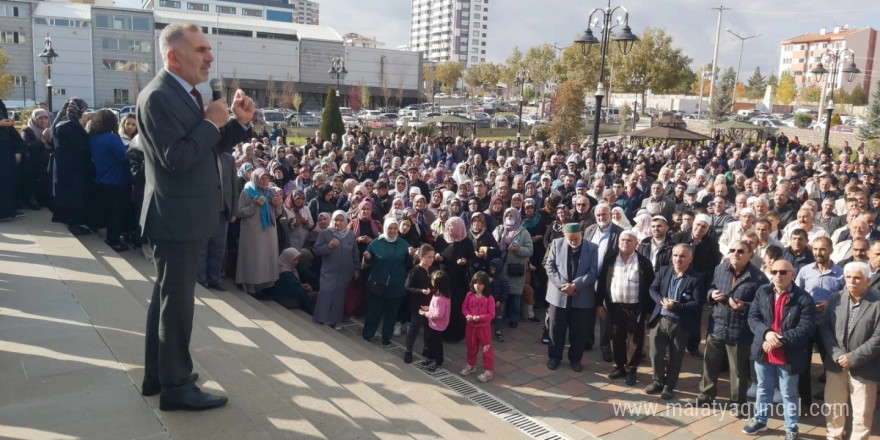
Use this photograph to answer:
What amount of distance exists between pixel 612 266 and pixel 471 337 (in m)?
1.70

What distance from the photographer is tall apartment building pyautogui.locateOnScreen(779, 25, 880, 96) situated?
265 feet

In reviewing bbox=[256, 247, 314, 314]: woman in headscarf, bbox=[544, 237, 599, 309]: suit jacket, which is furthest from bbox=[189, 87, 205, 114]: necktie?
bbox=[256, 247, 314, 314]: woman in headscarf

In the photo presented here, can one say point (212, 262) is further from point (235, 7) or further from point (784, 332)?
point (235, 7)

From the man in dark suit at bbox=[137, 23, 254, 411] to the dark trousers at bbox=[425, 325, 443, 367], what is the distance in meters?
3.88

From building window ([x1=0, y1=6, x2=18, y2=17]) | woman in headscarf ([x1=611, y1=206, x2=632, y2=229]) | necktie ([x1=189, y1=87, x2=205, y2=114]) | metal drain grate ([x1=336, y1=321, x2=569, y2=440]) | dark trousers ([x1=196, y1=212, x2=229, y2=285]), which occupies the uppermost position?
building window ([x1=0, y1=6, x2=18, y2=17])

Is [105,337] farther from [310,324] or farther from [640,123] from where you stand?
[640,123]

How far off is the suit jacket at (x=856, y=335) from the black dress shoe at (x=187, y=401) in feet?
15.4

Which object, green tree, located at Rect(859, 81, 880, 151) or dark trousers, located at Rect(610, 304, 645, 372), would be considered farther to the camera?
green tree, located at Rect(859, 81, 880, 151)

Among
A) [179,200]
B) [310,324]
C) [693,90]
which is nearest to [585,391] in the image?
[310,324]

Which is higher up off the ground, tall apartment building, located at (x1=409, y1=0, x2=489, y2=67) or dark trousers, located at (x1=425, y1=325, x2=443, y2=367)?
tall apartment building, located at (x1=409, y1=0, x2=489, y2=67)

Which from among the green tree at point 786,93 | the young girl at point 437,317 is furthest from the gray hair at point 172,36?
the green tree at point 786,93

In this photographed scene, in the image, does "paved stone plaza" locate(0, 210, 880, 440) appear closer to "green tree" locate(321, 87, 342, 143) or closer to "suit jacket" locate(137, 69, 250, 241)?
"suit jacket" locate(137, 69, 250, 241)

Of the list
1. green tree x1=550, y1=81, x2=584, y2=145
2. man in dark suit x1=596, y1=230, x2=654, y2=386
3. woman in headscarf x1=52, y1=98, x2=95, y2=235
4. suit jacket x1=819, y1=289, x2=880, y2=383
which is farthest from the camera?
green tree x1=550, y1=81, x2=584, y2=145

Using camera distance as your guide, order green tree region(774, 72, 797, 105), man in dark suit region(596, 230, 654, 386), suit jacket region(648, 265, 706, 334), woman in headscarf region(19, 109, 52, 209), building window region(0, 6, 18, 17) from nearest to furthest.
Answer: suit jacket region(648, 265, 706, 334) < man in dark suit region(596, 230, 654, 386) < woman in headscarf region(19, 109, 52, 209) < building window region(0, 6, 18, 17) < green tree region(774, 72, 797, 105)
